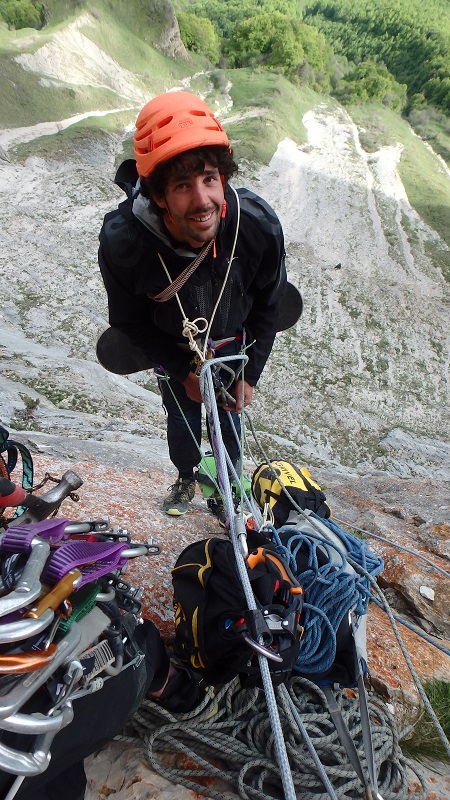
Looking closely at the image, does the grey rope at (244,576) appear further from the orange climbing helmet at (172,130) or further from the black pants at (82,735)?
the orange climbing helmet at (172,130)

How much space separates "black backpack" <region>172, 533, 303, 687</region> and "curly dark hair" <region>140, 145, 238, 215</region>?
61.0 inches

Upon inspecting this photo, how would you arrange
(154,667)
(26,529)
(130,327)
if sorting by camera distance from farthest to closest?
(130,327) → (154,667) → (26,529)

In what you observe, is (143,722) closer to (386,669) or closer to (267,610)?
(267,610)

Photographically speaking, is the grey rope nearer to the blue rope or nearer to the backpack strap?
the blue rope

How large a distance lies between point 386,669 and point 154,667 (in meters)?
1.40

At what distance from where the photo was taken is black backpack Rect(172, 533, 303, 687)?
1515 mm

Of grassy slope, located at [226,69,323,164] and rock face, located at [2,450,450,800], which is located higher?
grassy slope, located at [226,69,323,164]

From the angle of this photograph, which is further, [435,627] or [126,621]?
[435,627]

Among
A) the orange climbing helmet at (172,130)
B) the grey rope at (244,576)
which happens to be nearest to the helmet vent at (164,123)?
the orange climbing helmet at (172,130)

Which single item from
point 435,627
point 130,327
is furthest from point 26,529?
point 435,627

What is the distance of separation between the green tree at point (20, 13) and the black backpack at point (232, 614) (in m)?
44.0

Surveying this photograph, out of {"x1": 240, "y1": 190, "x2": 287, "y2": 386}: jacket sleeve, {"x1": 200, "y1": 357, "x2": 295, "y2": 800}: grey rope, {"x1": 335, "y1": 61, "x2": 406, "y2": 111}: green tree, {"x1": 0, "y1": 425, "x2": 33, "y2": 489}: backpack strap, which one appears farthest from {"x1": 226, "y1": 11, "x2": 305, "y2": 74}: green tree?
{"x1": 0, "y1": 425, "x2": 33, "y2": 489}: backpack strap

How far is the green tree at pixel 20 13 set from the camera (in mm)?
33094

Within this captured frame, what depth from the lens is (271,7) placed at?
7069 cm
